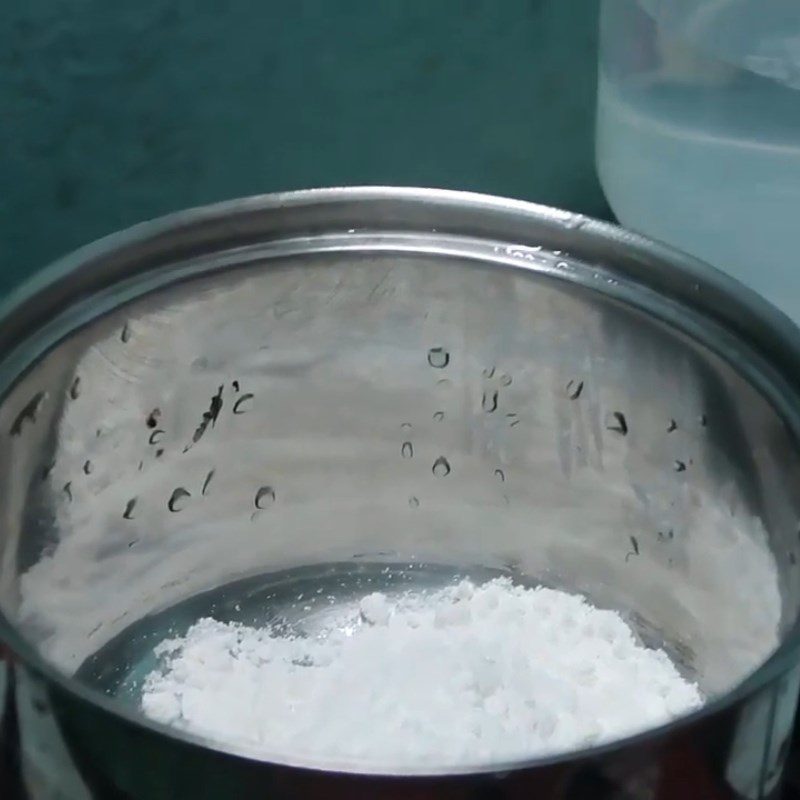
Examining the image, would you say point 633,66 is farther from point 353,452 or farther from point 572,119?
A: point 353,452

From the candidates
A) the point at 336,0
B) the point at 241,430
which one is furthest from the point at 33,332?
the point at 336,0

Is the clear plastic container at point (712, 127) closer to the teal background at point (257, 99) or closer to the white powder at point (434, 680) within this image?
the teal background at point (257, 99)

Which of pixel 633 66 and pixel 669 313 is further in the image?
pixel 633 66

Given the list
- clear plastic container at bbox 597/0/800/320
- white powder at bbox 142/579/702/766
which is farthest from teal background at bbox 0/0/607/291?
white powder at bbox 142/579/702/766

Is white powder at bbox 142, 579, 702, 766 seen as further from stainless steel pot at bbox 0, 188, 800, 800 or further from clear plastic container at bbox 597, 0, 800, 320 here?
clear plastic container at bbox 597, 0, 800, 320

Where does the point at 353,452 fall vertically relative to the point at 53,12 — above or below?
below

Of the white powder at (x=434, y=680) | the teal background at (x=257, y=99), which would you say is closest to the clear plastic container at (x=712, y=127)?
the teal background at (x=257, y=99)
